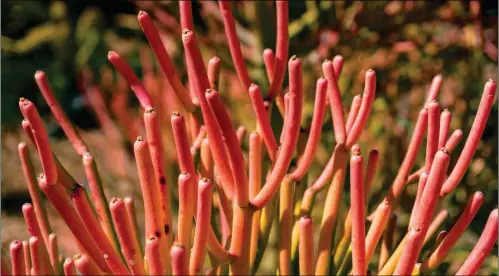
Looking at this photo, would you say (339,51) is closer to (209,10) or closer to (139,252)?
(209,10)

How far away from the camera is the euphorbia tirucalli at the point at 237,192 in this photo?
1.05 ft

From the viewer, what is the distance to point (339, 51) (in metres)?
0.83

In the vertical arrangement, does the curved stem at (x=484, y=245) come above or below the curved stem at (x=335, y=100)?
below

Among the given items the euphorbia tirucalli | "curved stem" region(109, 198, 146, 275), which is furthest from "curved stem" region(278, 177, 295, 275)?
"curved stem" region(109, 198, 146, 275)

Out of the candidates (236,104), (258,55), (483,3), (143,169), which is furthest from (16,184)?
(143,169)

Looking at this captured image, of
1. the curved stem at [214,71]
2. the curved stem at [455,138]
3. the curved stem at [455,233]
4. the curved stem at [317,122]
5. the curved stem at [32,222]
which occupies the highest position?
the curved stem at [214,71]

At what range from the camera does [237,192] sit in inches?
13.8

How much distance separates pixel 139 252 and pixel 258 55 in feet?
1.44

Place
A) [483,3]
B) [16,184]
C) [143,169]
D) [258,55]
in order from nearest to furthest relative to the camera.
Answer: [143,169] < [258,55] < [483,3] < [16,184]

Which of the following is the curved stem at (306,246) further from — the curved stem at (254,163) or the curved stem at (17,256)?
the curved stem at (17,256)

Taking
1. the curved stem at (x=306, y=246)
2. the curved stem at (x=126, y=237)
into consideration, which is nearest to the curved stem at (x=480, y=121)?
the curved stem at (x=306, y=246)

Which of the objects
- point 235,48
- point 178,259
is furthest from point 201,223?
point 235,48

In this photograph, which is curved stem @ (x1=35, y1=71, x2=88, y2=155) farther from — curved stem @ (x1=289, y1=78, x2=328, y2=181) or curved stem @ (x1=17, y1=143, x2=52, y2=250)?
curved stem @ (x1=289, y1=78, x2=328, y2=181)

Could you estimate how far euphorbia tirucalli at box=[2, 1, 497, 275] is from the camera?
0.32 meters
